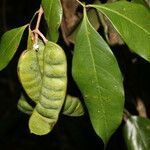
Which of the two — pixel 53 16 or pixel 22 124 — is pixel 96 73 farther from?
pixel 22 124

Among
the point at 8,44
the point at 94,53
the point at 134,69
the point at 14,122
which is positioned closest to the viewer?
the point at 94,53

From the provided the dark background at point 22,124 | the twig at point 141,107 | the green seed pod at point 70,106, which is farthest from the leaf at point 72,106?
the dark background at point 22,124

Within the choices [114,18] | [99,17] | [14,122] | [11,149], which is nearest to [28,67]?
[114,18]

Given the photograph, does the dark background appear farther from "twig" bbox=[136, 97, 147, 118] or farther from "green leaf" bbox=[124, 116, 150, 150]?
"green leaf" bbox=[124, 116, 150, 150]

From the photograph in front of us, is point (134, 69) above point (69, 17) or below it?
below

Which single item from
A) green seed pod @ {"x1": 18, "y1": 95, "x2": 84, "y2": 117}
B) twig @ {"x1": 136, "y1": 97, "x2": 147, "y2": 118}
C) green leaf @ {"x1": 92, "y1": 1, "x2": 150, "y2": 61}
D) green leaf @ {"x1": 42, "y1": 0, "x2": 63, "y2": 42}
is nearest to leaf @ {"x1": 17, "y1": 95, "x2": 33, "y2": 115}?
green seed pod @ {"x1": 18, "y1": 95, "x2": 84, "y2": 117}

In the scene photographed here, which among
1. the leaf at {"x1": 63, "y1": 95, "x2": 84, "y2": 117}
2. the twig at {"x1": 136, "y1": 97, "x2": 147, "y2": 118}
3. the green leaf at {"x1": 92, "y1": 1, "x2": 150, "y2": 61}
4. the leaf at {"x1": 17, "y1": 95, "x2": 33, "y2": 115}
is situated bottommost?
the twig at {"x1": 136, "y1": 97, "x2": 147, "y2": 118}

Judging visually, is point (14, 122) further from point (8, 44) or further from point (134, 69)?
point (8, 44)
